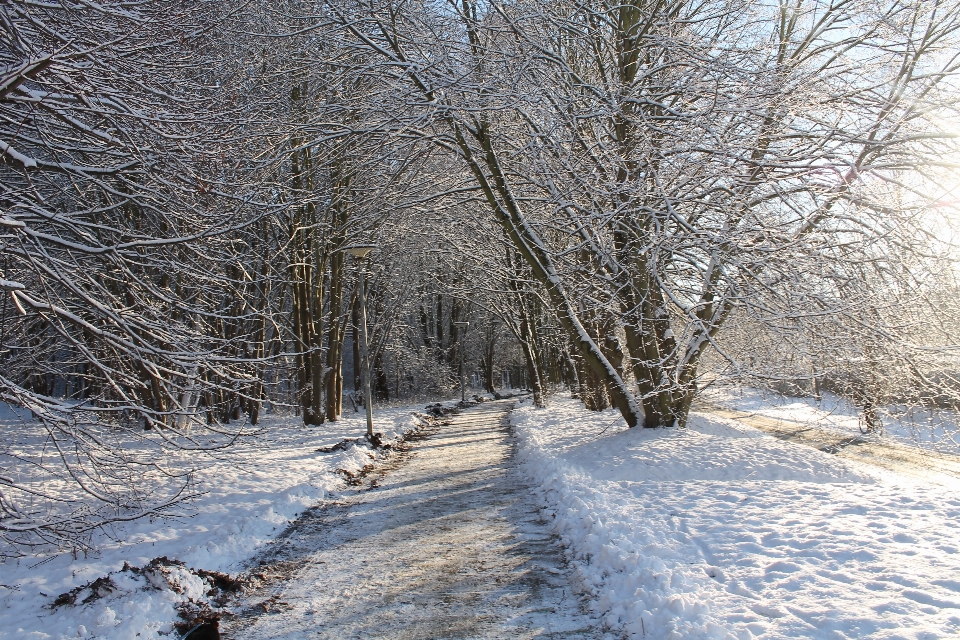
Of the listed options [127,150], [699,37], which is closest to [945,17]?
[699,37]

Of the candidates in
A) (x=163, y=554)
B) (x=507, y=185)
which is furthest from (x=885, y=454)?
Result: (x=163, y=554)

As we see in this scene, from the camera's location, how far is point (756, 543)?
5.32 metres

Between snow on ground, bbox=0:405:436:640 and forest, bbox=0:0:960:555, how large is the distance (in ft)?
1.35

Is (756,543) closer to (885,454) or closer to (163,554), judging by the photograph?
(163,554)

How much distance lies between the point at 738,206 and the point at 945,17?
4.00 meters

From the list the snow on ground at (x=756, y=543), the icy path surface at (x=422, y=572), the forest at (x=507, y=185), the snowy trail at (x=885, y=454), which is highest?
the forest at (x=507, y=185)

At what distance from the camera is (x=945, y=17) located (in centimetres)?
847

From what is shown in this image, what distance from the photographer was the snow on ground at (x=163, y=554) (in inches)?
170

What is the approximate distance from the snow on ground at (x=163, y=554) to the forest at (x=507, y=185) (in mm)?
411

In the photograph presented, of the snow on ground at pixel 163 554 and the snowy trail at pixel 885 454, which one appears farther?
the snowy trail at pixel 885 454

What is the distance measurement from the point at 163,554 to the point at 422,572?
254 cm

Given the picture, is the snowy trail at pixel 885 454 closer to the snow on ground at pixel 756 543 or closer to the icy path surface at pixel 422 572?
the snow on ground at pixel 756 543

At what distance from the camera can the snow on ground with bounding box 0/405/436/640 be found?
4324 mm

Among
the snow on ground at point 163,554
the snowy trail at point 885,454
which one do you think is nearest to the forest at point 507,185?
the snow on ground at point 163,554
